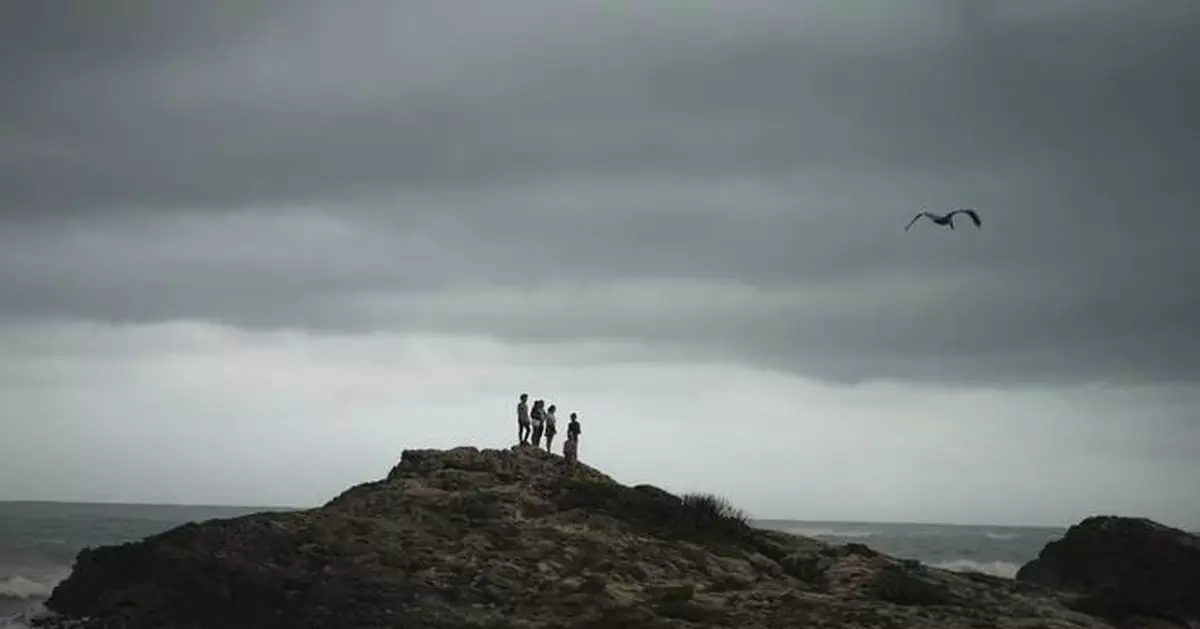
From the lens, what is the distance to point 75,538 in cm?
9700

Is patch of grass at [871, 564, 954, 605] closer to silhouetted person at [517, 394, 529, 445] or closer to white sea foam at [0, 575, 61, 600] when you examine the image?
silhouetted person at [517, 394, 529, 445]

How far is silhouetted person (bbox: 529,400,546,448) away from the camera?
35281mm

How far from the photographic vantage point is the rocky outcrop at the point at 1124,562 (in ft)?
97.7

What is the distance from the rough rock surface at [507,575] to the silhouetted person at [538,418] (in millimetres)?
5039

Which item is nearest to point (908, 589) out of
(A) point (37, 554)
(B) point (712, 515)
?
(B) point (712, 515)


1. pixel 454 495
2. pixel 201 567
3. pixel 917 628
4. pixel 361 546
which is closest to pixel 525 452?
pixel 454 495

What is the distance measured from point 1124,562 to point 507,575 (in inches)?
666

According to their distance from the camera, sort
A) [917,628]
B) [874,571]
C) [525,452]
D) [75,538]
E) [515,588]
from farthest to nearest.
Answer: [75,538]
[525,452]
[874,571]
[515,588]
[917,628]

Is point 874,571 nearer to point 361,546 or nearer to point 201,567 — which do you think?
point 361,546

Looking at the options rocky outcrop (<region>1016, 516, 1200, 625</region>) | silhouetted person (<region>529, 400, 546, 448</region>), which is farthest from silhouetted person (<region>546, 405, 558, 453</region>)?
rocky outcrop (<region>1016, 516, 1200, 625</region>)

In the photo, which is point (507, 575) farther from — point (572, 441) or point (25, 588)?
point (25, 588)

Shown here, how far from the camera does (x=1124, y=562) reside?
3177 centimetres

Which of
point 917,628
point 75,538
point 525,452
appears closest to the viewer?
point 917,628

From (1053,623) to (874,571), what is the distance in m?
4.52
